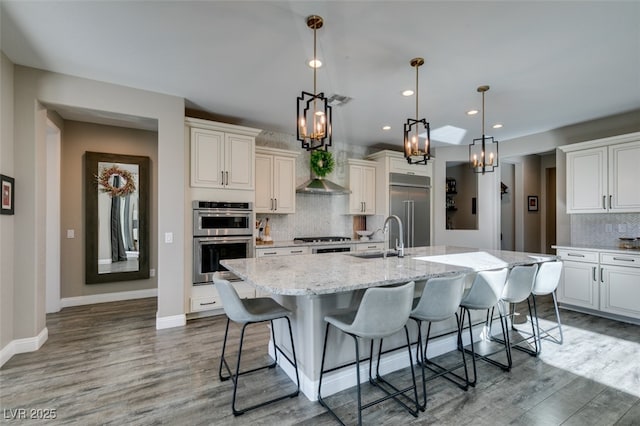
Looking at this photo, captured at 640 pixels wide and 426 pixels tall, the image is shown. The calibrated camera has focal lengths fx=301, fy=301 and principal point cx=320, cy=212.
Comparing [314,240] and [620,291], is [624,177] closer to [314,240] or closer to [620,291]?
[620,291]

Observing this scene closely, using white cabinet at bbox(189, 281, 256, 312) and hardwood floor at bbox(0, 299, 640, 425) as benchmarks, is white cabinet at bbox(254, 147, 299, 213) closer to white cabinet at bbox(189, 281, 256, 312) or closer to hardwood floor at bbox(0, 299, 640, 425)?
white cabinet at bbox(189, 281, 256, 312)

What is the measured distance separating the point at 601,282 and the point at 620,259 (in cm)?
39

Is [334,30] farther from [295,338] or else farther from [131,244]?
[131,244]

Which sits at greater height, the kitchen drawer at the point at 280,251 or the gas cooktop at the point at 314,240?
the gas cooktop at the point at 314,240

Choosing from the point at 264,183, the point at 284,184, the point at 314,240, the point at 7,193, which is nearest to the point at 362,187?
the point at 314,240

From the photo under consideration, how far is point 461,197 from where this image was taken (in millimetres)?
7367

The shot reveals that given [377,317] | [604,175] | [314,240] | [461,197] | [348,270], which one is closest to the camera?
[377,317]

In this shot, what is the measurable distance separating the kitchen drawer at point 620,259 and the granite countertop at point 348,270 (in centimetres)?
151

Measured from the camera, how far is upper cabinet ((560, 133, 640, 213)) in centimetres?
390

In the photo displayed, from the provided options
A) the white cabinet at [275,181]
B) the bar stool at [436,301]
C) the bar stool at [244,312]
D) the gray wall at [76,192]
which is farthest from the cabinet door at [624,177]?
the gray wall at [76,192]

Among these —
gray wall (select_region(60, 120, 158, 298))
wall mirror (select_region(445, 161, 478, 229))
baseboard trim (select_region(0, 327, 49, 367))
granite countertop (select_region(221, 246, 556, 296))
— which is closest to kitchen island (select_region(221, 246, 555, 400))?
granite countertop (select_region(221, 246, 556, 296))

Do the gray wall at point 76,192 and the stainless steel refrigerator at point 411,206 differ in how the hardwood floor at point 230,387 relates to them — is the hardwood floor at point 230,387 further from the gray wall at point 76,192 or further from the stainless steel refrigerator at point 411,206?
the stainless steel refrigerator at point 411,206

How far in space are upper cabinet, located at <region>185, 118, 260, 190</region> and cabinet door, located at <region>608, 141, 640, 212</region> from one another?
16.1 feet

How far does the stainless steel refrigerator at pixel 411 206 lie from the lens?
564 centimetres
